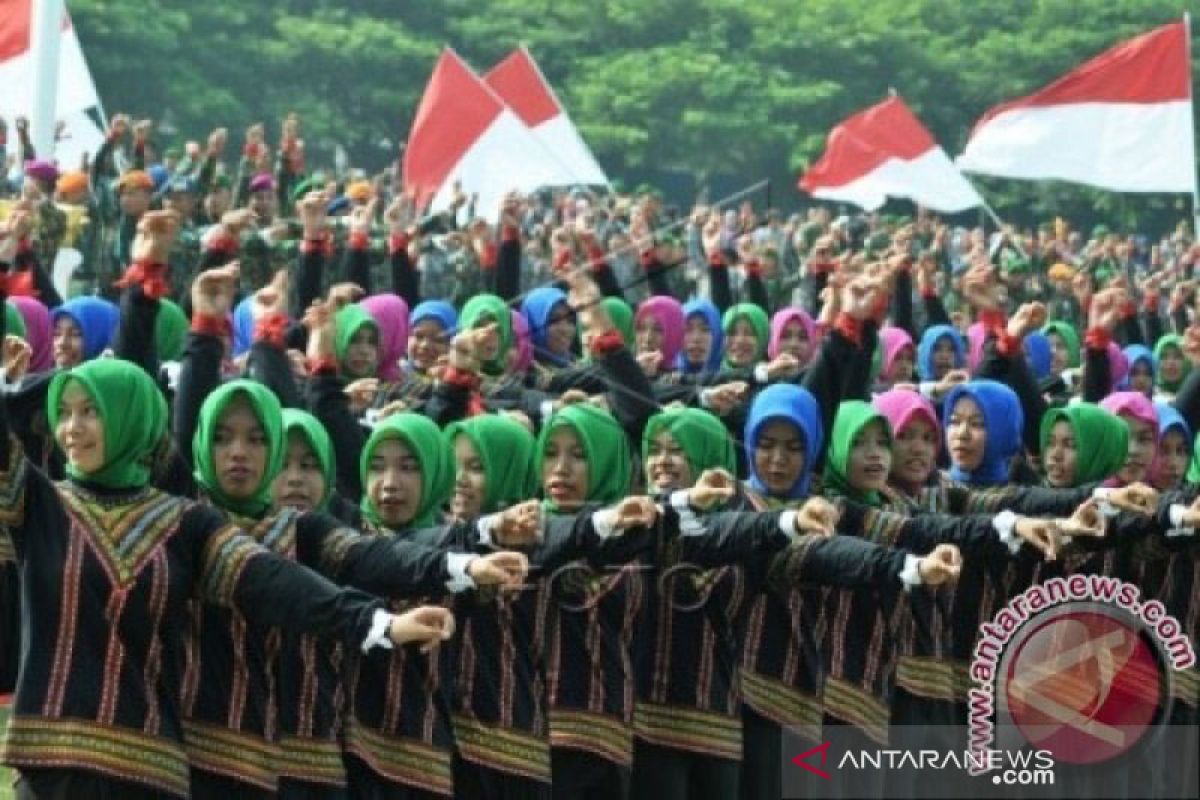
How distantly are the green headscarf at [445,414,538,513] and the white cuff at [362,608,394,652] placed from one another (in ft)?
6.24

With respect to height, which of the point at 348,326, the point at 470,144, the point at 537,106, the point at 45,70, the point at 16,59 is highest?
the point at 537,106

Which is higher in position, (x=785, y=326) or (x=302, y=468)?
(x=785, y=326)

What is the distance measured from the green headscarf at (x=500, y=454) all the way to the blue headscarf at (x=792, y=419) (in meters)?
0.71

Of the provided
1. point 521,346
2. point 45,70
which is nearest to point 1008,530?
point 521,346

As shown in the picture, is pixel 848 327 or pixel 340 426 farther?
pixel 848 327

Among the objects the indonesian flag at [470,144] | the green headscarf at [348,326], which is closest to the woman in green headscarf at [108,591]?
the green headscarf at [348,326]

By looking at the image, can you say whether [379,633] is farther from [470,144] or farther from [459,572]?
[470,144]

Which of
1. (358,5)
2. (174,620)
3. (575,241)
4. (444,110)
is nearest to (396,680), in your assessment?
(174,620)

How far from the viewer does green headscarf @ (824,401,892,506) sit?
31.7ft

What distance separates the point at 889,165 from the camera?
2142 cm

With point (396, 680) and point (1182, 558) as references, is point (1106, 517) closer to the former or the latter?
point (1182, 558)

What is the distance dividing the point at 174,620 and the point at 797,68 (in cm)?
3505

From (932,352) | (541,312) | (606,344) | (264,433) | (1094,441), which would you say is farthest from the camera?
(932,352)

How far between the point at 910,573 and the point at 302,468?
5.03ft
